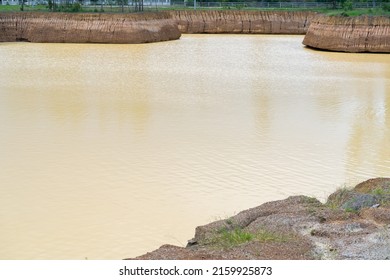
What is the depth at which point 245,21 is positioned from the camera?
50781 millimetres

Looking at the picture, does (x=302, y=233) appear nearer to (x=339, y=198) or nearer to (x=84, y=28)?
(x=339, y=198)

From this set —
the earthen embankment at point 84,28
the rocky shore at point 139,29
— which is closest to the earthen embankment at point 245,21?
the rocky shore at point 139,29

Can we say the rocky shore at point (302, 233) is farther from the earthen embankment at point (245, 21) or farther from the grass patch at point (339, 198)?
the earthen embankment at point (245, 21)

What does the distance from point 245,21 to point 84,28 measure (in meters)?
14.4

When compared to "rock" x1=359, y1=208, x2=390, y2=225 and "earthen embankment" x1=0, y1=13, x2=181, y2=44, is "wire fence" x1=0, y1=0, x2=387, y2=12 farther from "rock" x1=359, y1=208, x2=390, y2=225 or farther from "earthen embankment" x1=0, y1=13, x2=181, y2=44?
"rock" x1=359, y1=208, x2=390, y2=225

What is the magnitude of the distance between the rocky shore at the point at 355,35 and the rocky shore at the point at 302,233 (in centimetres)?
2876

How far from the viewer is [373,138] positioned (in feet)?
49.6

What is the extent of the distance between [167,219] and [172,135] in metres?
5.53

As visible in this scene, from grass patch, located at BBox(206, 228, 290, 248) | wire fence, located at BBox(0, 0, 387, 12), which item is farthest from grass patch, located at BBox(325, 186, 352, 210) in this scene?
wire fence, located at BBox(0, 0, 387, 12)

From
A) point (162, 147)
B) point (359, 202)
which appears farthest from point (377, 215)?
point (162, 147)

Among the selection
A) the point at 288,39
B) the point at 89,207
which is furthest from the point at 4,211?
the point at 288,39

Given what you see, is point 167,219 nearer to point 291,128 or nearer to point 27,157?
point 27,157
